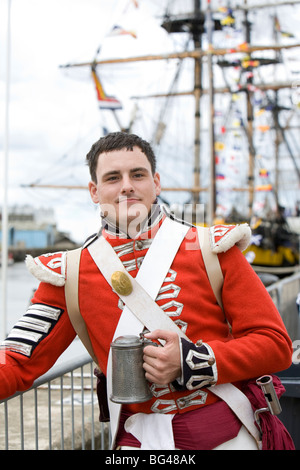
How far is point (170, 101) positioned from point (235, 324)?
2562cm

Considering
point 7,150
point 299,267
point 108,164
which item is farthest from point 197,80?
point 108,164

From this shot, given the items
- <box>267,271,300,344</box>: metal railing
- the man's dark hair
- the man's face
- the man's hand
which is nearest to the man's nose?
the man's face

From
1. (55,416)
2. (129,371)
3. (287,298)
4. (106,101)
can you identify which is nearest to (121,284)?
(129,371)

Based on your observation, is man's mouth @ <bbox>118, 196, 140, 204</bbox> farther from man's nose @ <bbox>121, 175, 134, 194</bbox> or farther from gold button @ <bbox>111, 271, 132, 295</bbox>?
gold button @ <bbox>111, 271, 132, 295</bbox>

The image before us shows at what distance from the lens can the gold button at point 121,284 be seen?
1.79 meters

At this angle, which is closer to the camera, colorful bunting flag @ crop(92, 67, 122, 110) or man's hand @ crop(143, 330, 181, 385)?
man's hand @ crop(143, 330, 181, 385)

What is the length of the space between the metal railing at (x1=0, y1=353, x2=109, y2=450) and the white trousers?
3.20 ft

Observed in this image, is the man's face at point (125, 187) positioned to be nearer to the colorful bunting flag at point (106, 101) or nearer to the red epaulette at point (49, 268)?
the red epaulette at point (49, 268)

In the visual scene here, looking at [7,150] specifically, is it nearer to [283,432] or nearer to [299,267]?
[283,432]

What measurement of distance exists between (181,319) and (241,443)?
0.45 metres

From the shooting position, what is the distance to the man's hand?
1621 millimetres

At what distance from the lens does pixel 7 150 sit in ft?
32.5

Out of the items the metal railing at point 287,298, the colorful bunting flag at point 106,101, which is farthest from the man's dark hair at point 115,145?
the colorful bunting flag at point 106,101

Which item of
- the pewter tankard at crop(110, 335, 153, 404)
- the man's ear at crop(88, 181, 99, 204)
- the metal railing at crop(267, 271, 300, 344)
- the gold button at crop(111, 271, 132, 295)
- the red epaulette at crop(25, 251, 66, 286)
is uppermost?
the man's ear at crop(88, 181, 99, 204)
